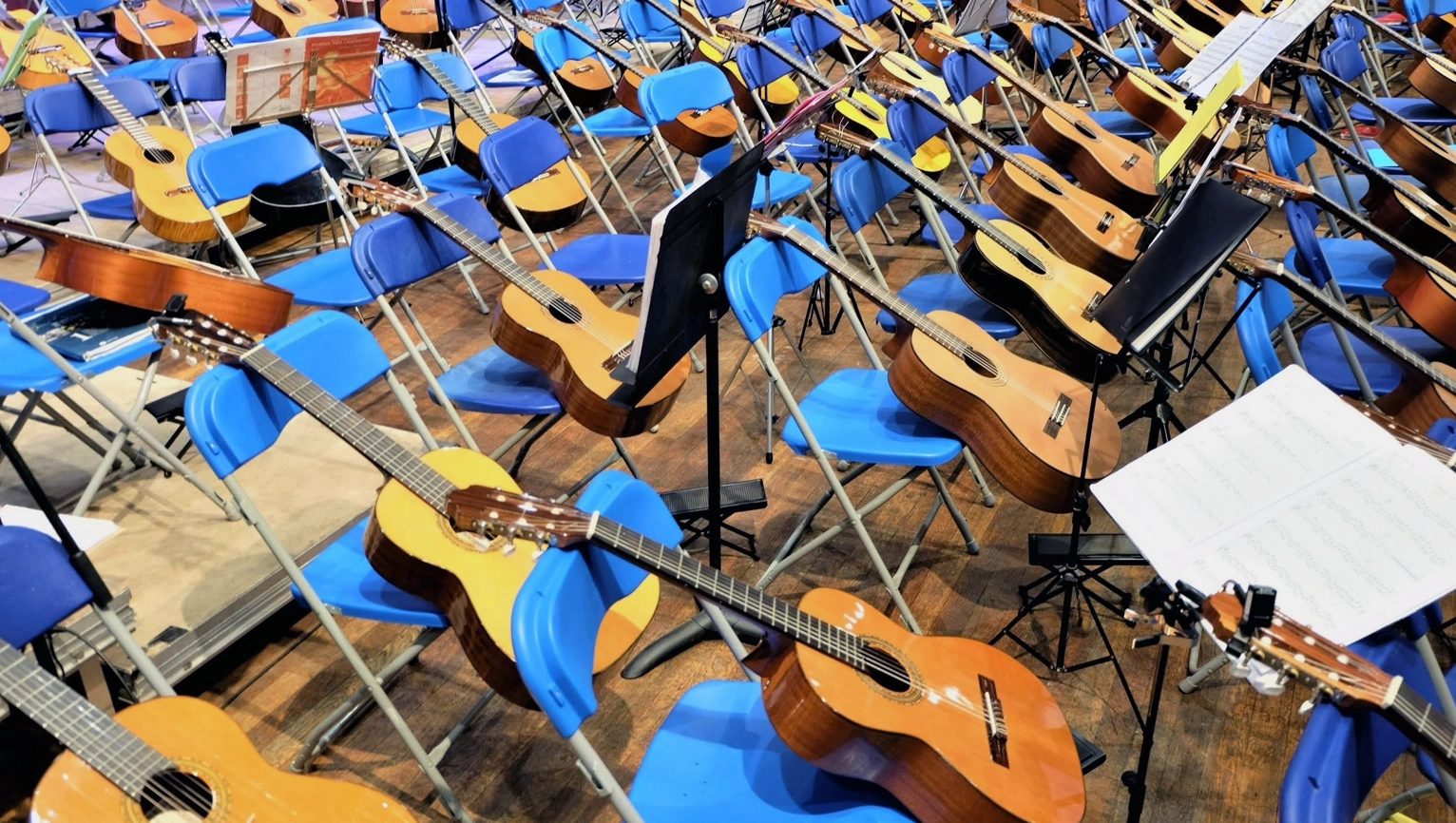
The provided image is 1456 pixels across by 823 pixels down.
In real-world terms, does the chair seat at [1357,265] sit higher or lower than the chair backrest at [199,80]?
lower

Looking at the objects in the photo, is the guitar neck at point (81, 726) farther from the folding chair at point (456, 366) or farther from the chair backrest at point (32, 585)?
the folding chair at point (456, 366)

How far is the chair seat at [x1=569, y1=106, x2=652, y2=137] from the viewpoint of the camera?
16.7ft

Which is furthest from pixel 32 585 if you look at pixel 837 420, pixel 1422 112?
pixel 1422 112

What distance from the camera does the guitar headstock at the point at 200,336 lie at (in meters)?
2.34

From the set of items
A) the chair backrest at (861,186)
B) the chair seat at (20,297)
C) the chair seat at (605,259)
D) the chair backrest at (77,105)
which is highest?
the chair backrest at (77,105)

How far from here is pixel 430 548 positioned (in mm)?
2211

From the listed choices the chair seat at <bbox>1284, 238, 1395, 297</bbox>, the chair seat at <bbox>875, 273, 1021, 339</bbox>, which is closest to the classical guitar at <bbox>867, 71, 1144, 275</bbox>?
the chair seat at <bbox>875, 273, 1021, 339</bbox>

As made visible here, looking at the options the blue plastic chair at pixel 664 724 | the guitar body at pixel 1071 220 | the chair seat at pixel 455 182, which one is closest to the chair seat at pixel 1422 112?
the guitar body at pixel 1071 220

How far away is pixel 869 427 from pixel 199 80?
13.0 ft

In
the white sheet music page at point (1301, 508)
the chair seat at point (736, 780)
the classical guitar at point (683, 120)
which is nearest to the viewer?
the white sheet music page at point (1301, 508)

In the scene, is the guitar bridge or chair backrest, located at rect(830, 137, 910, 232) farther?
chair backrest, located at rect(830, 137, 910, 232)

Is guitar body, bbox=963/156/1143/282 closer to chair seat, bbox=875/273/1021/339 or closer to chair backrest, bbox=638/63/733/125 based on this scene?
chair seat, bbox=875/273/1021/339

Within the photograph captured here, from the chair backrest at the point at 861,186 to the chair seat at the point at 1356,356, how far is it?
135 centimetres

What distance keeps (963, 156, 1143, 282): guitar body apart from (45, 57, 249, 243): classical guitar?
9.45ft
